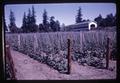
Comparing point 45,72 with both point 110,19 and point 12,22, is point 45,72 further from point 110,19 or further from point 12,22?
point 110,19

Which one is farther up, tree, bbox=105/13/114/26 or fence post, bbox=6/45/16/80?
tree, bbox=105/13/114/26

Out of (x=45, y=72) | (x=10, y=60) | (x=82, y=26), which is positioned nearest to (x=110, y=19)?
(x=82, y=26)

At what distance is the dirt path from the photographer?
2.18m

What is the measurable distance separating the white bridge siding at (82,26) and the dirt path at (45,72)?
378mm

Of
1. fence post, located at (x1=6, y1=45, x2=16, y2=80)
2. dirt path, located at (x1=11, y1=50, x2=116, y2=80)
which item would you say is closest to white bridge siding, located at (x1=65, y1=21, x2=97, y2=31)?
dirt path, located at (x1=11, y1=50, x2=116, y2=80)

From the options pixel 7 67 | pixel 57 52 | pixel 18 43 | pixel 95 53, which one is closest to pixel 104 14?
pixel 95 53

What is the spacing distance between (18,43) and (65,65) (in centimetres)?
56

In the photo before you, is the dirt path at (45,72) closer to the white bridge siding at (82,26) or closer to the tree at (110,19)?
the white bridge siding at (82,26)

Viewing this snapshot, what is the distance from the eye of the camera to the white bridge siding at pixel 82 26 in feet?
7.15

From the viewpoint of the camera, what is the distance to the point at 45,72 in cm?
219

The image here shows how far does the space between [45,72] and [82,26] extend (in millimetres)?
639

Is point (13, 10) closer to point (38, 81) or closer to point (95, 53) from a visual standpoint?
point (38, 81)

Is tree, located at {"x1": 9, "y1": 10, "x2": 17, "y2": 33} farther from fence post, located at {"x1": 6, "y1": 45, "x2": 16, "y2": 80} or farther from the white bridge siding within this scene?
the white bridge siding

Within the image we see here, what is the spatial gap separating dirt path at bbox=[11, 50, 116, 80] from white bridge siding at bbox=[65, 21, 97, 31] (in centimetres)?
38
